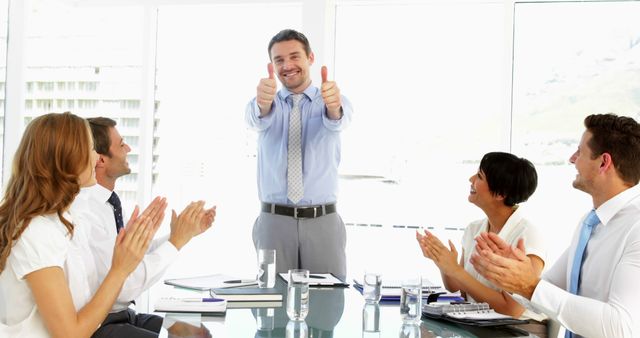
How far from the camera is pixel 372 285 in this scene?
247 centimetres

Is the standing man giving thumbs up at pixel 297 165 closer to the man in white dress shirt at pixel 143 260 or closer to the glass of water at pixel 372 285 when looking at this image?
the man in white dress shirt at pixel 143 260

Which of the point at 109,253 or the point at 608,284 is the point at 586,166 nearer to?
the point at 608,284

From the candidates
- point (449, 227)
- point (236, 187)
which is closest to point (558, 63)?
point (449, 227)

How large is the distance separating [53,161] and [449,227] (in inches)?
133

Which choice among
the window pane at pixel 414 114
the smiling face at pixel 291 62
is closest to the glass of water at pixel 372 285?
the smiling face at pixel 291 62

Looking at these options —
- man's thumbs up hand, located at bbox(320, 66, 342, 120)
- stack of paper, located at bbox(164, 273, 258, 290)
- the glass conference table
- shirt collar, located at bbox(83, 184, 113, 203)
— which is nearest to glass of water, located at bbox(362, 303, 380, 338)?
the glass conference table

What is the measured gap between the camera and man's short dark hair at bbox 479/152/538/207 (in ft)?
10.2

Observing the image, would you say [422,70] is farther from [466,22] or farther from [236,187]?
[236,187]

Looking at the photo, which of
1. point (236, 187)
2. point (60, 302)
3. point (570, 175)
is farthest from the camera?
point (236, 187)

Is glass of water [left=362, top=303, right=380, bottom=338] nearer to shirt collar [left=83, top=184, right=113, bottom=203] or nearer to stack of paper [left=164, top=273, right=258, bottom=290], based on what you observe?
stack of paper [left=164, top=273, right=258, bottom=290]

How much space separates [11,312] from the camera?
2.17m

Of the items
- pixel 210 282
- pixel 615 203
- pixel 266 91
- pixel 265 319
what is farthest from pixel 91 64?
pixel 615 203

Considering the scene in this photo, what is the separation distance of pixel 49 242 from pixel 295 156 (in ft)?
6.32

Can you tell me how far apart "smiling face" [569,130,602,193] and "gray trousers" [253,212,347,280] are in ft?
5.24
